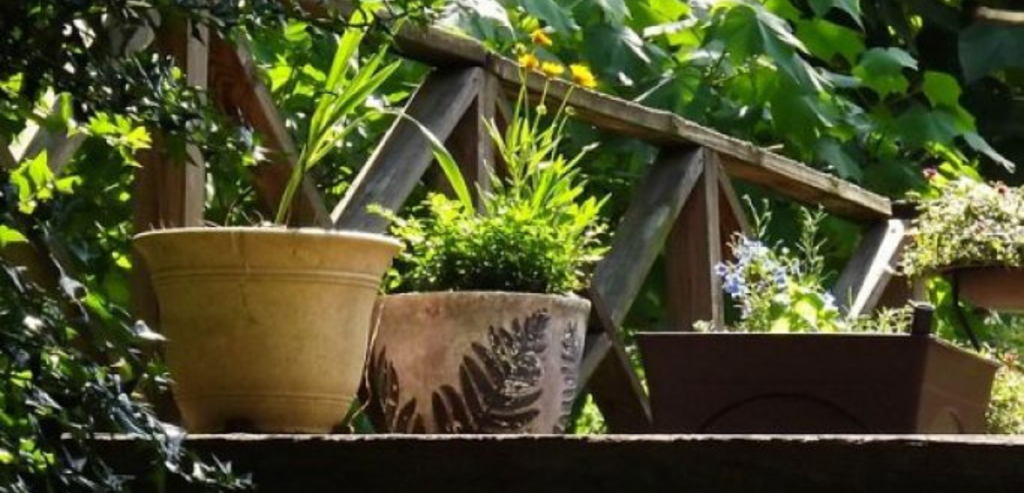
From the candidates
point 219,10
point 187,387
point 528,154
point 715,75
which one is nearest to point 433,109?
point 528,154

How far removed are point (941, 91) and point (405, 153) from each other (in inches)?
117

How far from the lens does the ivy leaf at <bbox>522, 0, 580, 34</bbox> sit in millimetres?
4660

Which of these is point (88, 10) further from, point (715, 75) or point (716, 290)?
point (715, 75)

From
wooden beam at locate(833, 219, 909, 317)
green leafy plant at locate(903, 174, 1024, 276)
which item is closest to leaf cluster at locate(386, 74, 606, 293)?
green leafy plant at locate(903, 174, 1024, 276)

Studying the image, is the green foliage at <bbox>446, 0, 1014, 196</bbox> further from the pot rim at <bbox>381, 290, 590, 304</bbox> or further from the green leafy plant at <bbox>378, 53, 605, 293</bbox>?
the pot rim at <bbox>381, 290, 590, 304</bbox>

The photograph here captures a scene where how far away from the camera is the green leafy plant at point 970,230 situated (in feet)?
12.5

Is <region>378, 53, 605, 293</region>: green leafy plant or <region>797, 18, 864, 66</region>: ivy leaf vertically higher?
<region>797, 18, 864, 66</region>: ivy leaf

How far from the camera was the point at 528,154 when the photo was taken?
3.24 meters

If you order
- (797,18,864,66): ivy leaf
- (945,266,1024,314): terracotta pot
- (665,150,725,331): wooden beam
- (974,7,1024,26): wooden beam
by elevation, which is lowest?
(665,150,725,331): wooden beam

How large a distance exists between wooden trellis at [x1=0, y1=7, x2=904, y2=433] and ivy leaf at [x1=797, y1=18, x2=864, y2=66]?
2.65 feet

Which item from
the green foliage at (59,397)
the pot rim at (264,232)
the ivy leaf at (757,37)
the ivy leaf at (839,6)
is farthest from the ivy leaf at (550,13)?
the green foliage at (59,397)

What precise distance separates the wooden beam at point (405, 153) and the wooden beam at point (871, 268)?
1.77 metres

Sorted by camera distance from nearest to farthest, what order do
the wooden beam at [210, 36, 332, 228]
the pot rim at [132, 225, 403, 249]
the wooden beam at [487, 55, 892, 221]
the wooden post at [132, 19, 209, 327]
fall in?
the pot rim at [132, 225, 403, 249] → the wooden post at [132, 19, 209, 327] → the wooden beam at [210, 36, 332, 228] → the wooden beam at [487, 55, 892, 221]

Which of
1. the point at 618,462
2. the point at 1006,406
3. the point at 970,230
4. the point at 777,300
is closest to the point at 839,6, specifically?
the point at 1006,406
